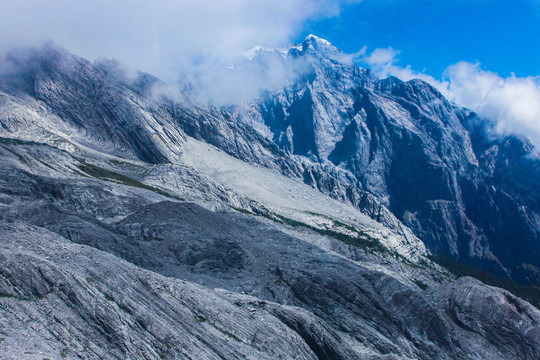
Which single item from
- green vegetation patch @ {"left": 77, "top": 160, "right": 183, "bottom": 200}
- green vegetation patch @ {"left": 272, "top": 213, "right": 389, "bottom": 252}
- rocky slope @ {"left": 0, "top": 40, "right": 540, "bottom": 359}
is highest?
green vegetation patch @ {"left": 272, "top": 213, "right": 389, "bottom": 252}

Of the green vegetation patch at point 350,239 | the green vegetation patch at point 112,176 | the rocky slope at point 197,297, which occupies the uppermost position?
the green vegetation patch at point 350,239

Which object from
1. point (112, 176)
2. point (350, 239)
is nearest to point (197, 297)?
point (350, 239)

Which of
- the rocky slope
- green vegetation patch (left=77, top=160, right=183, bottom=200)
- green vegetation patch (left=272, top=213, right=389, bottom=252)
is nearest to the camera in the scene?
the rocky slope

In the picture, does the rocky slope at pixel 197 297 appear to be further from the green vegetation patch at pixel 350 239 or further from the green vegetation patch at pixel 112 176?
the green vegetation patch at pixel 112 176

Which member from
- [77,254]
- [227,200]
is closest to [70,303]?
[77,254]

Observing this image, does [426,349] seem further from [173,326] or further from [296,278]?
[173,326]

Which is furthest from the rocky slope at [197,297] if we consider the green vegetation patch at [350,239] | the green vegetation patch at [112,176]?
the green vegetation patch at [112,176]

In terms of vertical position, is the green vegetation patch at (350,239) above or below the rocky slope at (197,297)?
above

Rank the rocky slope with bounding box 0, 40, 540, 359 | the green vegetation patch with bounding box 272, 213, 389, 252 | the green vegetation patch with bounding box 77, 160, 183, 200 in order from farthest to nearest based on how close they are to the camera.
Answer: the green vegetation patch with bounding box 77, 160, 183, 200 → the green vegetation patch with bounding box 272, 213, 389, 252 → the rocky slope with bounding box 0, 40, 540, 359

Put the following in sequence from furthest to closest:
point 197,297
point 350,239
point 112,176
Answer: point 112,176 → point 350,239 → point 197,297

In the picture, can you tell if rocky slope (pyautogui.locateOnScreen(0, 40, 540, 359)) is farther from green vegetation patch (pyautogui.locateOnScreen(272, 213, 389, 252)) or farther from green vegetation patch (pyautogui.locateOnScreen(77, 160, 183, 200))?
green vegetation patch (pyautogui.locateOnScreen(77, 160, 183, 200))

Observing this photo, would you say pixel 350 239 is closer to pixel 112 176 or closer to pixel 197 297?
pixel 112 176

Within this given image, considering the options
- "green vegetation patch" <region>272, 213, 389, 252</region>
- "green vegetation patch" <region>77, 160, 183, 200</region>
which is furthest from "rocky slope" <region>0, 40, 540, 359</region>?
"green vegetation patch" <region>77, 160, 183, 200</region>
